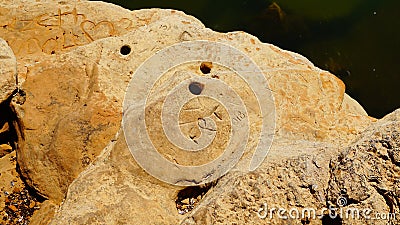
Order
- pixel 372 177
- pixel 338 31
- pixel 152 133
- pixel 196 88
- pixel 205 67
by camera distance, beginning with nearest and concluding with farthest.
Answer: pixel 372 177 < pixel 152 133 < pixel 196 88 < pixel 205 67 < pixel 338 31

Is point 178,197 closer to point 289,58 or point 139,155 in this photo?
point 139,155

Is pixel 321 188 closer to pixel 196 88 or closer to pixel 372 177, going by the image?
pixel 372 177

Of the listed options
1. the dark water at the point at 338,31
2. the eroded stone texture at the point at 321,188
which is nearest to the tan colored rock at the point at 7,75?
the eroded stone texture at the point at 321,188

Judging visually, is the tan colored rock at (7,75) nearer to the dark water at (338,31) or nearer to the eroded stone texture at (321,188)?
the eroded stone texture at (321,188)

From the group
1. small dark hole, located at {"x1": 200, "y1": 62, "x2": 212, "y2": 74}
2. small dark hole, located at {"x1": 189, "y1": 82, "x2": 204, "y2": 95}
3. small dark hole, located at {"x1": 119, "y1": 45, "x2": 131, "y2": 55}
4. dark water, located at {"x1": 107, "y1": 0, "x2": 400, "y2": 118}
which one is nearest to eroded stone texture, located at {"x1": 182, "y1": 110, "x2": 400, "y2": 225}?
small dark hole, located at {"x1": 189, "y1": 82, "x2": 204, "y2": 95}

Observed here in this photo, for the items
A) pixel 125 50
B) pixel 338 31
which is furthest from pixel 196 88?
pixel 338 31
